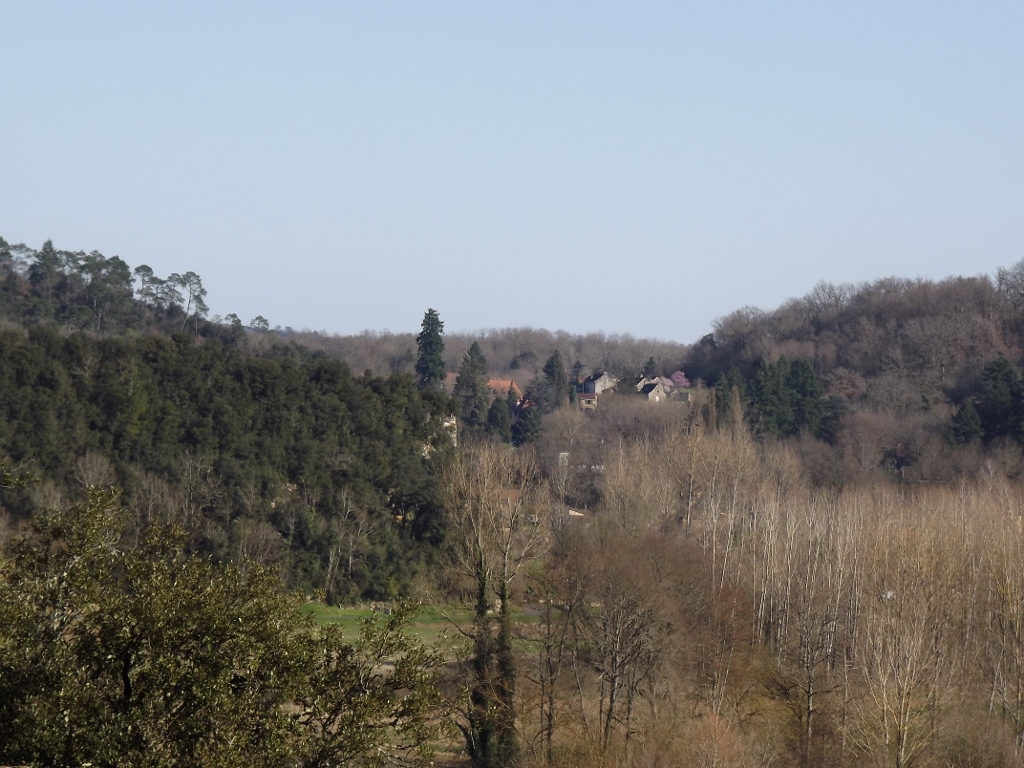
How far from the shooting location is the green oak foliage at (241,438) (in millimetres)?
39656

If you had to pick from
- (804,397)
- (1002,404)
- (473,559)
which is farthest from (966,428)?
(473,559)

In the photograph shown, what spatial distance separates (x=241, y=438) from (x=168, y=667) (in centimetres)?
3496

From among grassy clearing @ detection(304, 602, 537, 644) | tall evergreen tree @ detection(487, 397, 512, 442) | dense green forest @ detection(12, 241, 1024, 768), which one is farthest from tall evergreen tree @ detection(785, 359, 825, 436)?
grassy clearing @ detection(304, 602, 537, 644)

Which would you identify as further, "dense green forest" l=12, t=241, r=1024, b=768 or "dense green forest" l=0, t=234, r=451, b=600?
"dense green forest" l=0, t=234, r=451, b=600

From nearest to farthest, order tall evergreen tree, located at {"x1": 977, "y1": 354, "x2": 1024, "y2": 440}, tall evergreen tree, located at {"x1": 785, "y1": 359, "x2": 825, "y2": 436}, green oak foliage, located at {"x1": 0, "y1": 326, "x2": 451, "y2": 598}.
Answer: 1. green oak foliage, located at {"x1": 0, "y1": 326, "x2": 451, "y2": 598}
2. tall evergreen tree, located at {"x1": 977, "y1": 354, "x2": 1024, "y2": 440}
3. tall evergreen tree, located at {"x1": 785, "y1": 359, "x2": 825, "y2": 436}

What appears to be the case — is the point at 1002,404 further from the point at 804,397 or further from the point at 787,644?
the point at 787,644

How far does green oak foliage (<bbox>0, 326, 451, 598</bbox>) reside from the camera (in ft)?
130

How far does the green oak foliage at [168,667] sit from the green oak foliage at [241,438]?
2903cm

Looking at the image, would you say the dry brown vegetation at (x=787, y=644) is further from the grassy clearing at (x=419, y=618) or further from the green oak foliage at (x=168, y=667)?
the green oak foliage at (x=168, y=667)

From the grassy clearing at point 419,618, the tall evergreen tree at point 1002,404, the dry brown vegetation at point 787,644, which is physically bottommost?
the grassy clearing at point 419,618

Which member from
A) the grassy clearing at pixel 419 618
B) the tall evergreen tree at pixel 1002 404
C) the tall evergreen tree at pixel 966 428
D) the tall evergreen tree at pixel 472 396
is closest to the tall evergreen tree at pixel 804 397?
the tall evergreen tree at pixel 966 428

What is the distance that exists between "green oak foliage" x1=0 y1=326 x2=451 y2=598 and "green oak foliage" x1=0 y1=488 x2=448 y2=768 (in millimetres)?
29029

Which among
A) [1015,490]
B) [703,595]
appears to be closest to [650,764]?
[703,595]

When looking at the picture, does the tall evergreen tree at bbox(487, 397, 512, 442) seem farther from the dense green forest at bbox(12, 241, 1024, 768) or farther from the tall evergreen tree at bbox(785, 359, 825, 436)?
the tall evergreen tree at bbox(785, 359, 825, 436)
